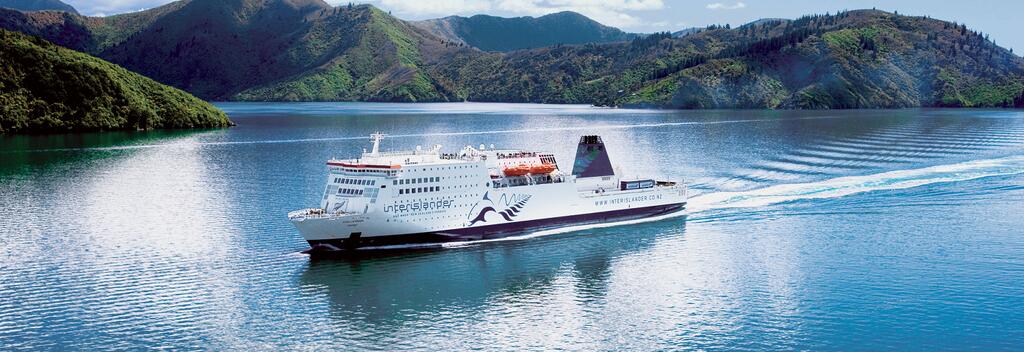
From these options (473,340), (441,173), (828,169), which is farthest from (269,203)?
(828,169)

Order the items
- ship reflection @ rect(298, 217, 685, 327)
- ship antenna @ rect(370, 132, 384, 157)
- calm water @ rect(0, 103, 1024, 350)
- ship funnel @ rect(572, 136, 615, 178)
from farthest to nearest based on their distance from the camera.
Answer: ship funnel @ rect(572, 136, 615, 178) → ship antenna @ rect(370, 132, 384, 157) → ship reflection @ rect(298, 217, 685, 327) → calm water @ rect(0, 103, 1024, 350)

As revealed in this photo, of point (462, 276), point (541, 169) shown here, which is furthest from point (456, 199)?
point (462, 276)

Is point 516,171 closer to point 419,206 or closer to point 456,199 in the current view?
point 456,199

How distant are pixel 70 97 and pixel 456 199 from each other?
117 metres

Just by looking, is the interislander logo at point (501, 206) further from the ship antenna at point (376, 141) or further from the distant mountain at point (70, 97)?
the distant mountain at point (70, 97)

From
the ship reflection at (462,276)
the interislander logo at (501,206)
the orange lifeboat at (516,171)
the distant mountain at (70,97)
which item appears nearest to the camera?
the ship reflection at (462,276)

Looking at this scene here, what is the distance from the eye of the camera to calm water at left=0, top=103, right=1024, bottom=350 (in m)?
32.2

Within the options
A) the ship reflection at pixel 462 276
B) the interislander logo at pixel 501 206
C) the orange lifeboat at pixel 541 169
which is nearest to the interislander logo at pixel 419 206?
the interislander logo at pixel 501 206

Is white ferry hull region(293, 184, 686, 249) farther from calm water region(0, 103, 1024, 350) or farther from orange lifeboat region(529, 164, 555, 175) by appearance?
calm water region(0, 103, 1024, 350)

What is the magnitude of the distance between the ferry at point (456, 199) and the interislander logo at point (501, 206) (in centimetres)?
6

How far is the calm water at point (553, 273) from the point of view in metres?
32.2

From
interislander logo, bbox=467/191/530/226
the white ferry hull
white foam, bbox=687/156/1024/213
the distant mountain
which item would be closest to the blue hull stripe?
the white ferry hull

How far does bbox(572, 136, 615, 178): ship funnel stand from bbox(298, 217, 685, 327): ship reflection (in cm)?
790

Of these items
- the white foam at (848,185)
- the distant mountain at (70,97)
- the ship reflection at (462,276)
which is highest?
the distant mountain at (70,97)
